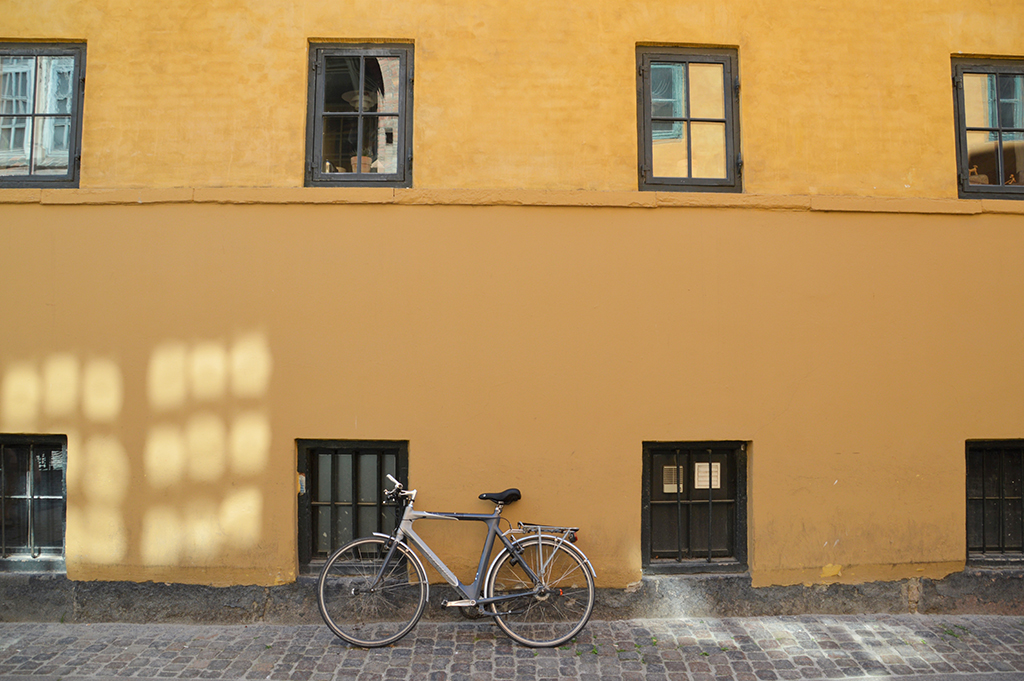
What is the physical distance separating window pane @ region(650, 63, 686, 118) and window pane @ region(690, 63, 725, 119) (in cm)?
9

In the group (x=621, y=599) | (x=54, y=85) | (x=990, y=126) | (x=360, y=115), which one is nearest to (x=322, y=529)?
(x=621, y=599)

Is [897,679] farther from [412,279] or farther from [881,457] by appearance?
[412,279]

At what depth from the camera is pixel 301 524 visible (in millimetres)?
5418

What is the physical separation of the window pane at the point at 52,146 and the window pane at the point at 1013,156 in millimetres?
8177

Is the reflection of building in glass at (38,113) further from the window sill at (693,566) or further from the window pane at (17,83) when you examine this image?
the window sill at (693,566)

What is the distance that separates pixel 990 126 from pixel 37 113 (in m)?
8.34

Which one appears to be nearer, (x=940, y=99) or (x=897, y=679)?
(x=897, y=679)

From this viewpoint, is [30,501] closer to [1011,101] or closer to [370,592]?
[370,592]

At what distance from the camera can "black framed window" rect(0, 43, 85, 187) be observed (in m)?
5.56

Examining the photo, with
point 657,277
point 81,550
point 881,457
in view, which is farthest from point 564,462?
point 81,550

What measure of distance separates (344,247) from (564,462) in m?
2.53

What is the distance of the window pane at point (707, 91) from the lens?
5.62 meters

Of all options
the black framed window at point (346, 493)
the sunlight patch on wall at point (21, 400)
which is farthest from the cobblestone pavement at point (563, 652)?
the sunlight patch on wall at point (21, 400)

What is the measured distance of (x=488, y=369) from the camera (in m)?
5.34
